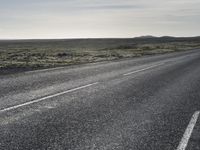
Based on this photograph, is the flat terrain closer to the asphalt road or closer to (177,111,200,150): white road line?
the asphalt road

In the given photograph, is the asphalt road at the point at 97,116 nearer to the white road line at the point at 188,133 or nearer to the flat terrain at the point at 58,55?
the white road line at the point at 188,133

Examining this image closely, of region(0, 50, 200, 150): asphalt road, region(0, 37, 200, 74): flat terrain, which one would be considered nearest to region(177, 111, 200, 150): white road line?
region(0, 50, 200, 150): asphalt road

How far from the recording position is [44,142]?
5246mm

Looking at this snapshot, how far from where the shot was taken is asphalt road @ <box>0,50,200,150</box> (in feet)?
17.4

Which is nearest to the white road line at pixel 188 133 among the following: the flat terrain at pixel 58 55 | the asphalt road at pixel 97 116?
the asphalt road at pixel 97 116

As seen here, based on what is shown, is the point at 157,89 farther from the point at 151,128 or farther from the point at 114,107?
the point at 151,128

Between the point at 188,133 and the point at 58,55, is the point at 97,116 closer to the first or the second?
the point at 188,133

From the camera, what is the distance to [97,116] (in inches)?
281

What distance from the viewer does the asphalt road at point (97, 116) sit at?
5.32m

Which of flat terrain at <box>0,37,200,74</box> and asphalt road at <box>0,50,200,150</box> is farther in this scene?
flat terrain at <box>0,37,200,74</box>

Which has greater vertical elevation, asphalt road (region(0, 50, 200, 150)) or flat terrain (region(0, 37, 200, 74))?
asphalt road (region(0, 50, 200, 150))

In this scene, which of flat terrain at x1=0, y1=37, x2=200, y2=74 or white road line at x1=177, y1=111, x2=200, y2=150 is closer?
white road line at x1=177, y1=111, x2=200, y2=150

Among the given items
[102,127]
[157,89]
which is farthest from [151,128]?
[157,89]

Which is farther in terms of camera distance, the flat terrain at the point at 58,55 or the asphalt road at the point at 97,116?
the flat terrain at the point at 58,55
